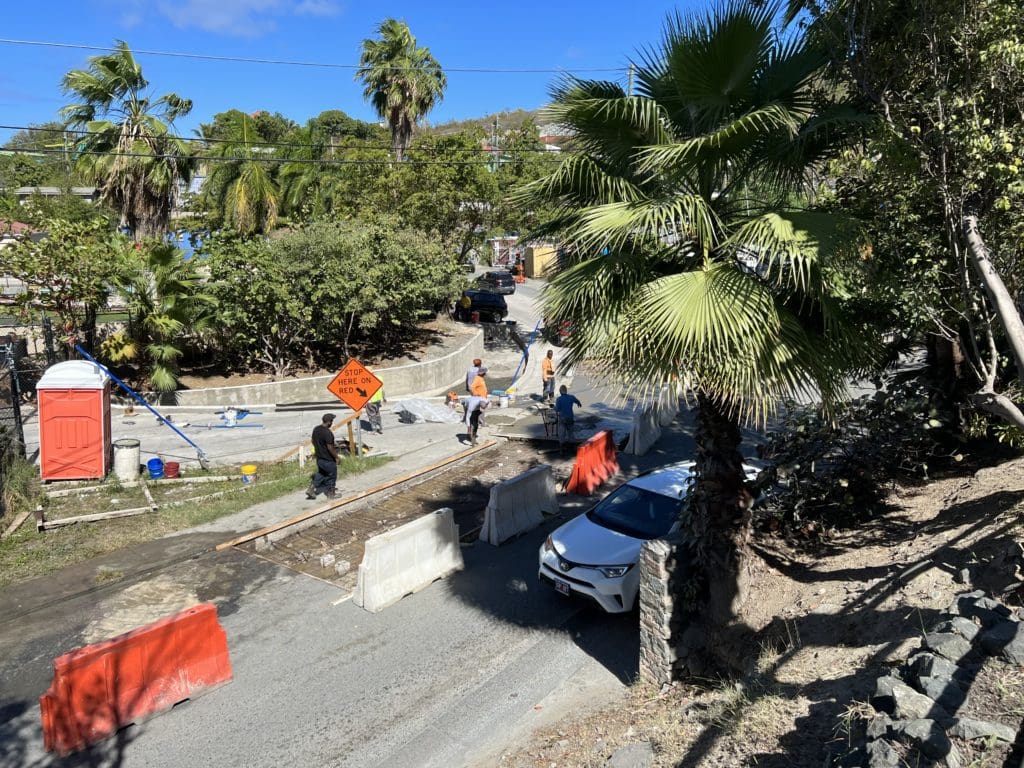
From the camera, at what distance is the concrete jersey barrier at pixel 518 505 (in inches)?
408

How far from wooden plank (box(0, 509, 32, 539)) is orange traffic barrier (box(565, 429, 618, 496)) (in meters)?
8.28

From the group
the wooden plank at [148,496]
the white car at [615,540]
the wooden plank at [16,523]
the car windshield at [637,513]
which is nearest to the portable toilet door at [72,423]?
the wooden plank at [148,496]

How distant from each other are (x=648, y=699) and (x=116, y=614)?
232 inches

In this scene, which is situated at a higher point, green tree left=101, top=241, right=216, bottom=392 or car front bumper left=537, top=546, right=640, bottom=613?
green tree left=101, top=241, right=216, bottom=392

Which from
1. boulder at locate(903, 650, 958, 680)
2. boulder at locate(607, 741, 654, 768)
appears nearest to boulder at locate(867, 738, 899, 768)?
boulder at locate(903, 650, 958, 680)

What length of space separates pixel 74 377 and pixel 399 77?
25.8 metres

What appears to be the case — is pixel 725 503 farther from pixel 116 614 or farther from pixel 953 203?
pixel 116 614

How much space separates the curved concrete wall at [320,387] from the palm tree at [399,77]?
13.5 m

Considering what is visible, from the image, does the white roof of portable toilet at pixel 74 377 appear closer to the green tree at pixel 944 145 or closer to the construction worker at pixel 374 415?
the construction worker at pixel 374 415

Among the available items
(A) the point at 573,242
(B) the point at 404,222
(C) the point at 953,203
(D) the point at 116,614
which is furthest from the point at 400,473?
(B) the point at 404,222

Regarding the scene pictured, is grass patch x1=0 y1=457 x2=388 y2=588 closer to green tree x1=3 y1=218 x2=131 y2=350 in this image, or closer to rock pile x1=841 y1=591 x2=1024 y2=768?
green tree x1=3 y1=218 x2=131 y2=350

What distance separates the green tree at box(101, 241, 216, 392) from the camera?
758 inches

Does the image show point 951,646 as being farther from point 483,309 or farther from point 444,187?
point 483,309

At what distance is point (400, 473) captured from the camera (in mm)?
13500
